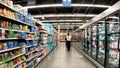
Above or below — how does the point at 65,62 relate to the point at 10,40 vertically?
below

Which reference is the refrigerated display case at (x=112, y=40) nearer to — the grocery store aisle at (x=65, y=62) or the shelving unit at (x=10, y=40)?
the grocery store aisle at (x=65, y=62)

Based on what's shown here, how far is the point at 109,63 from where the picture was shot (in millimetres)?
6113

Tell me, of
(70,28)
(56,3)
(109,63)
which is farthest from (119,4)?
(70,28)

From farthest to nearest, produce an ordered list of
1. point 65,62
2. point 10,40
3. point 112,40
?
Answer: point 65,62 < point 112,40 < point 10,40

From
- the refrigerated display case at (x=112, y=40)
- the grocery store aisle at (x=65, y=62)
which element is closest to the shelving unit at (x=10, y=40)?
the grocery store aisle at (x=65, y=62)

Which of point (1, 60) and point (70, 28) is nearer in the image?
point (1, 60)

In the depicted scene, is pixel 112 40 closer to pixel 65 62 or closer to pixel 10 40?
pixel 65 62

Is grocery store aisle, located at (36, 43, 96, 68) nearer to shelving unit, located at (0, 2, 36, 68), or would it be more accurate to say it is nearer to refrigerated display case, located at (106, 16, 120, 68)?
refrigerated display case, located at (106, 16, 120, 68)

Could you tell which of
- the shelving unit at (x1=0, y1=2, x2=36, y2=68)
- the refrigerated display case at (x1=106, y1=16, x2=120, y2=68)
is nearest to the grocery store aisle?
the refrigerated display case at (x1=106, y1=16, x2=120, y2=68)

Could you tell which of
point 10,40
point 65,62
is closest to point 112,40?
point 65,62

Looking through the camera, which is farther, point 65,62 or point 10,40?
point 65,62

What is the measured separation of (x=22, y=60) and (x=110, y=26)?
330 cm

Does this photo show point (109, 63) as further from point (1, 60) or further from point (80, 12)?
point (80, 12)

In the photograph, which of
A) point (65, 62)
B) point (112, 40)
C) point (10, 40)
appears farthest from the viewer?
point (65, 62)
